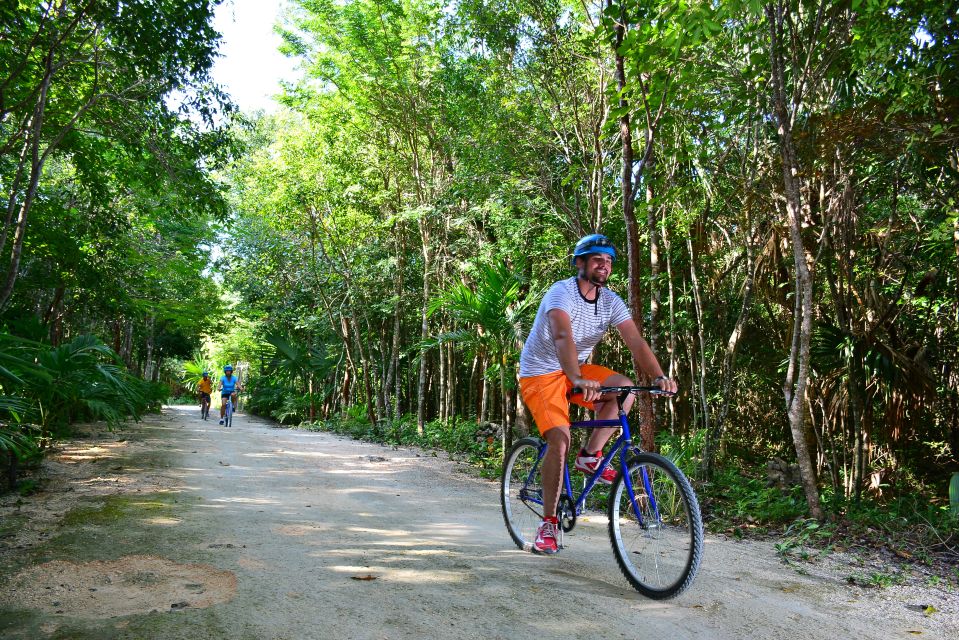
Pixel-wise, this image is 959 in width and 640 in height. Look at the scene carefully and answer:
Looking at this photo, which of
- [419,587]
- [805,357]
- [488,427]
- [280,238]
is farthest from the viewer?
[280,238]

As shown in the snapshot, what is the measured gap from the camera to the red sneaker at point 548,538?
13.8 feet

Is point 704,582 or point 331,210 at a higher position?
point 331,210

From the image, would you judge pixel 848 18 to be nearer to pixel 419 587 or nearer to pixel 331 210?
pixel 419 587

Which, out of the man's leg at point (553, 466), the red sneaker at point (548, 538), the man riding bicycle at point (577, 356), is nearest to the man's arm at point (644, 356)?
the man riding bicycle at point (577, 356)

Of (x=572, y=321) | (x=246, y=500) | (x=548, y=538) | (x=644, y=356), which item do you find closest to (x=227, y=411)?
(x=246, y=500)

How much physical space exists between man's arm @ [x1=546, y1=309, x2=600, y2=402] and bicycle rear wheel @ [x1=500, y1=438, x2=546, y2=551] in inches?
40.8

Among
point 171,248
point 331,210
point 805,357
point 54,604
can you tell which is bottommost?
point 54,604

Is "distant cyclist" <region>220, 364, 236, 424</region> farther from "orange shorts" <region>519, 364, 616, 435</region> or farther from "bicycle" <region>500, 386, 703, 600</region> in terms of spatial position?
"bicycle" <region>500, 386, 703, 600</region>

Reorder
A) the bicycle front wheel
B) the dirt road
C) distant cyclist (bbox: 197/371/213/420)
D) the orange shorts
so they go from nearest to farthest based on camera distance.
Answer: the dirt road, the bicycle front wheel, the orange shorts, distant cyclist (bbox: 197/371/213/420)

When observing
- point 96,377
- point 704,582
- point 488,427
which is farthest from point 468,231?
point 704,582

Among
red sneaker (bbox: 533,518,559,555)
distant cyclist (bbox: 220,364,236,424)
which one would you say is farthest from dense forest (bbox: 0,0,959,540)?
distant cyclist (bbox: 220,364,236,424)

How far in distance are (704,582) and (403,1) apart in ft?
37.8

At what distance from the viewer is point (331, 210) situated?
1742cm

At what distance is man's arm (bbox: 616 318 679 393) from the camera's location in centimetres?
368
